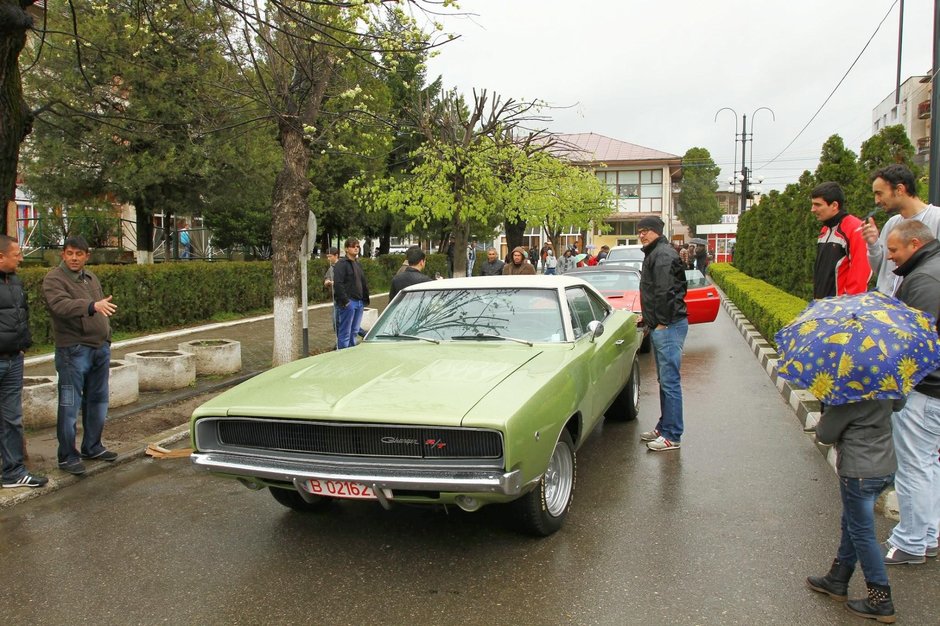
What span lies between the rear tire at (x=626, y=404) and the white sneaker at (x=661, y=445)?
80cm

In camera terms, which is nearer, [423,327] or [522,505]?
[522,505]

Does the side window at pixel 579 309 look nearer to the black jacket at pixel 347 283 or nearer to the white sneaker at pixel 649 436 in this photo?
the white sneaker at pixel 649 436

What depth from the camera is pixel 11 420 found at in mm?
5191

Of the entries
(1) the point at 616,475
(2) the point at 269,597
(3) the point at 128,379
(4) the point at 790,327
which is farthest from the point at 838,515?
(3) the point at 128,379

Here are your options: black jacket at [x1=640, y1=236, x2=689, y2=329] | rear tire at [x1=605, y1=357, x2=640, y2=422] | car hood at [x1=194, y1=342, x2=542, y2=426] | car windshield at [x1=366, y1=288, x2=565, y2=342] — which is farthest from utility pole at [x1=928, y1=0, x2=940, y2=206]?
car hood at [x1=194, y1=342, x2=542, y2=426]

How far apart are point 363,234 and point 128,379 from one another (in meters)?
26.4

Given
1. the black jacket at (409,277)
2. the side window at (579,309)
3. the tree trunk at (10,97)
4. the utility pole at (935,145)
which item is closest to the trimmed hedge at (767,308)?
the utility pole at (935,145)

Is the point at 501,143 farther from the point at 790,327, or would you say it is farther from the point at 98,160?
the point at 790,327

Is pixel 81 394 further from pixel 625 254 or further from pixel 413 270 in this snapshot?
pixel 625 254

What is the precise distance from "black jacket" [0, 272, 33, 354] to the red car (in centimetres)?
746

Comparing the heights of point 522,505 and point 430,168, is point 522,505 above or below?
below

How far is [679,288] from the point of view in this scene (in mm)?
5945

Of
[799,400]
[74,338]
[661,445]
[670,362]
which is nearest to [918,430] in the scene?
[670,362]

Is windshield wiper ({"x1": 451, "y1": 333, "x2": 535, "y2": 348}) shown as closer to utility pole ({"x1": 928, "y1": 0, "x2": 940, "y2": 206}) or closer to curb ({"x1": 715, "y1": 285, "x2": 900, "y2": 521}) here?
curb ({"x1": 715, "y1": 285, "x2": 900, "y2": 521})
